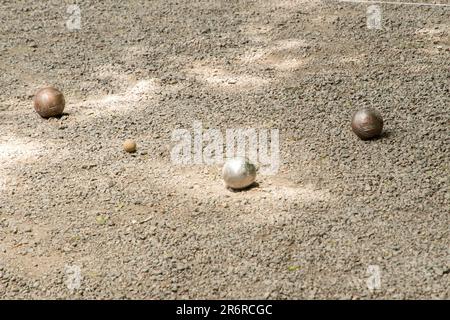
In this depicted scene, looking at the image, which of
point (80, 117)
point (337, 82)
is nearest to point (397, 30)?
point (337, 82)

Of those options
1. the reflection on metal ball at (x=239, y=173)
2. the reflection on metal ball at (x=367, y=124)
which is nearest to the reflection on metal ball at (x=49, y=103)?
the reflection on metal ball at (x=239, y=173)

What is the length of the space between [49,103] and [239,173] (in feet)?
6.27

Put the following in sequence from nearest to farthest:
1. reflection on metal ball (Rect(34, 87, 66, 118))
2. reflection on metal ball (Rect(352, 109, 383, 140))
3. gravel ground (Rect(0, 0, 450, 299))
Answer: gravel ground (Rect(0, 0, 450, 299)) → reflection on metal ball (Rect(352, 109, 383, 140)) → reflection on metal ball (Rect(34, 87, 66, 118))

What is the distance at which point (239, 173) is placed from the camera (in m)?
4.32

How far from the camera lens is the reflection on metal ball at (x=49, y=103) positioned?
537 centimetres

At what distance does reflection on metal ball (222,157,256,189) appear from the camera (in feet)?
14.2

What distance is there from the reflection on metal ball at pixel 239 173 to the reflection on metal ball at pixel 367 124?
96cm

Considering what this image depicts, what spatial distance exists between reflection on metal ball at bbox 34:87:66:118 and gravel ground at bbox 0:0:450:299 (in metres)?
0.07

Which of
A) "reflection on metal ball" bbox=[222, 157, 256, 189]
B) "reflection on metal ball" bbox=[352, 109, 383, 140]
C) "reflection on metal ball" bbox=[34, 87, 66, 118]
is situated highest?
"reflection on metal ball" bbox=[34, 87, 66, 118]

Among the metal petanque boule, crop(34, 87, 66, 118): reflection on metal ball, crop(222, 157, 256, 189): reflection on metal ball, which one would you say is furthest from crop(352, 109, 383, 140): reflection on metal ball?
crop(34, 87, 66, 118): reflection on metal ball

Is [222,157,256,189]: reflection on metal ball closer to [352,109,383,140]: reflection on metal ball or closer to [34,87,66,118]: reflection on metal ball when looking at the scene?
[352,109,383,140]: reflection on metal ball

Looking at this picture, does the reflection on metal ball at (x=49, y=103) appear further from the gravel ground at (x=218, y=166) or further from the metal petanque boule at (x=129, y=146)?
the metal petanque boule at (x=129, y=146)

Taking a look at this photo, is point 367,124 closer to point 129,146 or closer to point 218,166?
point 218,166

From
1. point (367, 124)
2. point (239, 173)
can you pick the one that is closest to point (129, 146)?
point (239, 173)
